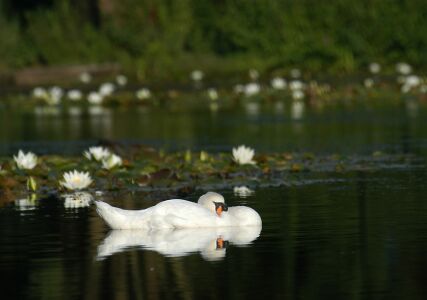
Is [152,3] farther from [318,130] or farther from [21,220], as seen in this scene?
[21,220]

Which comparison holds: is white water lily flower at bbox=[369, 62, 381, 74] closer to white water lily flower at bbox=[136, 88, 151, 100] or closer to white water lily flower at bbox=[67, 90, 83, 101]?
white water lily flower at bbox=[136, 88, 151, 100]

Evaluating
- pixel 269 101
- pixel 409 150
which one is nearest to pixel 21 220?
pixel 409 150

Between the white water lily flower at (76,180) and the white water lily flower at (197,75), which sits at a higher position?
the white water lily flower at (197,75)

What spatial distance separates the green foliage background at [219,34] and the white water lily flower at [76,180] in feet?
73.6

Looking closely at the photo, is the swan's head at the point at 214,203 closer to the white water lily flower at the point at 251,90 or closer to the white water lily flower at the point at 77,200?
the white water lily flower at the point at 77,200

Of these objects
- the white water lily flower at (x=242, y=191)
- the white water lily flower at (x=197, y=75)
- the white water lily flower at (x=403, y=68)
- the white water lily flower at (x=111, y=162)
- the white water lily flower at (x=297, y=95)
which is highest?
the white water lily flower at (x=197, y=75)

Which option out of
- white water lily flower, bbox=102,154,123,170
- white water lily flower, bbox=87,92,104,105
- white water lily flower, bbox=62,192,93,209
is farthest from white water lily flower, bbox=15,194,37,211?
white water lily flower, bbox=87,92,104,105

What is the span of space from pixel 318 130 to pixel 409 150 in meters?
Answer: 4.56

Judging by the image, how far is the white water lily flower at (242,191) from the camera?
49.3 feet

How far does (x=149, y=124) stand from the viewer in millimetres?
27938

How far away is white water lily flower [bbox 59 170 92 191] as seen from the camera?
1548 centimetres

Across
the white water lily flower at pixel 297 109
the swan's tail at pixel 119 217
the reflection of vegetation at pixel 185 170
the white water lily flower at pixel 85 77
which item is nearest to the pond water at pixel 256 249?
the swan's tail at pixel 119 217

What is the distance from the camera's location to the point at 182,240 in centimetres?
1182

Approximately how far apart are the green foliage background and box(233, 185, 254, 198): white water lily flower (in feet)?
71.7
